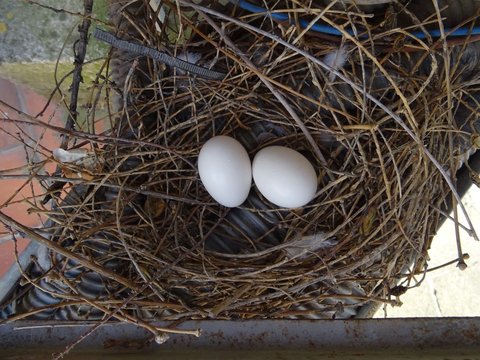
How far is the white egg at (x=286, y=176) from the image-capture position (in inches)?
32.2

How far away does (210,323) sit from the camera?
769mm

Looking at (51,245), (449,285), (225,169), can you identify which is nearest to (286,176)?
(225,169)

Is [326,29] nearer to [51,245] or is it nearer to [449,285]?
[51,245]

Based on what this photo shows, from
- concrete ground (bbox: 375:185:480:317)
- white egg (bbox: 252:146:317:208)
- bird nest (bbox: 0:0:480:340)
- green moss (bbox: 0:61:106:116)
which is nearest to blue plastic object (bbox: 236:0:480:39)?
bird nest (bbox: 0:0:480:340)

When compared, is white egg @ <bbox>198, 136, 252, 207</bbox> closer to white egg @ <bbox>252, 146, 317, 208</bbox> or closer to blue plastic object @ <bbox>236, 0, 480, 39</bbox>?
white egg @ <bbox>252, 146, 317, 208</bbox>

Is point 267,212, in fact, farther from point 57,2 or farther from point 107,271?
point 57,2

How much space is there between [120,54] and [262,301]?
1.43 ft

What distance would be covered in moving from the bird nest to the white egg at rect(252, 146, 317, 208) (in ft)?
0.09

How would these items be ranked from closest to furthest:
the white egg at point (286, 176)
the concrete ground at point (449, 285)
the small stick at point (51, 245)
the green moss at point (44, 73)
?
the small stick at point (51, 245) < the white egg at point (286, 176) < the green moss at point (44, 73) < the concrete ground at point (449, 285)

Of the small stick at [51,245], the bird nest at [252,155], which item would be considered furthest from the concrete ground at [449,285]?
the small stick at [51,245]

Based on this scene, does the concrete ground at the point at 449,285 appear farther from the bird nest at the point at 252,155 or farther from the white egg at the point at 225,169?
the white egg at the point at 225,169

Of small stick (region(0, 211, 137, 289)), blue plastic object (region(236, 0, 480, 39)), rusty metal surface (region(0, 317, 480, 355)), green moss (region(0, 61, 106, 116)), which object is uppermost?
green moss (region(0, 61, 106, 116))

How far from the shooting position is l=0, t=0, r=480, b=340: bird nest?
796 millimetres

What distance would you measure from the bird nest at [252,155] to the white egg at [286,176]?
0.03 meters
